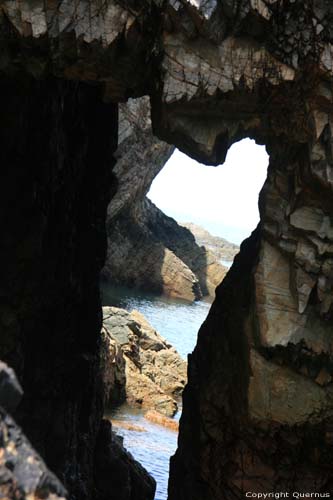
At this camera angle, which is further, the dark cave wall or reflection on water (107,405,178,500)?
reflection on water (107,405,178,500)

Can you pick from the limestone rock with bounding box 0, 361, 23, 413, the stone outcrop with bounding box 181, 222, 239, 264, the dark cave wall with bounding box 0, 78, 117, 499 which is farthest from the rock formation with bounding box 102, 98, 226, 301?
the stone outcrop with bounding box 181, 222, 239, 264

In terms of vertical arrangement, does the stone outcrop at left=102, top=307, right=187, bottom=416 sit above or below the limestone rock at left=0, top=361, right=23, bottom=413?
below

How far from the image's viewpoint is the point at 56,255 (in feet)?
50.3

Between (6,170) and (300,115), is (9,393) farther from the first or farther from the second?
(6,170)

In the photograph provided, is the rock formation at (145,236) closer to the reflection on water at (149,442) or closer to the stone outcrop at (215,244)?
the reflection on water at (149,442)

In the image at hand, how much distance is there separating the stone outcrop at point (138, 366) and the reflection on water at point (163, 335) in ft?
3.16

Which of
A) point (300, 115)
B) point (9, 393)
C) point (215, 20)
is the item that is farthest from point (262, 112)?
point (9, 393)

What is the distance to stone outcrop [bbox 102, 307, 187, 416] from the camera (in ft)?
86.8

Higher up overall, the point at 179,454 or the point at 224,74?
the point at 224,74

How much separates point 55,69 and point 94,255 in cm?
836

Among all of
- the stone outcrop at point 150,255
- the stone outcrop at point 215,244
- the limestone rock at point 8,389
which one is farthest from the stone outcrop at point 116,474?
the stone outcrop at point 215,244

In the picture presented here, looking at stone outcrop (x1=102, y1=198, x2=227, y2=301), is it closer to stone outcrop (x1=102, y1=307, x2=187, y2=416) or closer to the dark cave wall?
stone outcrop (x1=102, y1=307, x2=187, y2=416)

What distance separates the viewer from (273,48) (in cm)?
1078

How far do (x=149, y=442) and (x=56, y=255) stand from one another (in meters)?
11.0
